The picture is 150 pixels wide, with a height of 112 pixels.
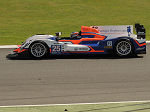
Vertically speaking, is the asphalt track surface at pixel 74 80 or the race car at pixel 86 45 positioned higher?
the race car at pixel 86 45

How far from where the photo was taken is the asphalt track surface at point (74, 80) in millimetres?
8102

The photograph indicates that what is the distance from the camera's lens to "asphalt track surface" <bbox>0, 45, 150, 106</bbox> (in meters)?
8.10

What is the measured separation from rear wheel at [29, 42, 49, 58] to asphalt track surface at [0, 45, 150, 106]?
1.25 feet

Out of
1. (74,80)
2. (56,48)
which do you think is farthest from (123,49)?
(74,80)

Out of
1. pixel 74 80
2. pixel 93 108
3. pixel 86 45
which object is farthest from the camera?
pixel 86 45

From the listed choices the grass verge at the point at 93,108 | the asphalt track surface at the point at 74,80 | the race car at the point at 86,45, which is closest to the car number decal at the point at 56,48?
the race car at the point at 86,45

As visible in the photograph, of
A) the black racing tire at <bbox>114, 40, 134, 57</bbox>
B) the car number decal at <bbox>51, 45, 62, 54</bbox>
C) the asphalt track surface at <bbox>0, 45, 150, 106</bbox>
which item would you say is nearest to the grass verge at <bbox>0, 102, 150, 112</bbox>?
the asphalt track surface at <bbox>0, 45, 150, 106</bbox>

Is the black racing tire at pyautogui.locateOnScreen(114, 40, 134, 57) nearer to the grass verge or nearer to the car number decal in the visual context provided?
the car number decal

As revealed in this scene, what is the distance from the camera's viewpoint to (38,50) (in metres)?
13.5

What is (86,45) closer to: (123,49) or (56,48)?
(56,48)

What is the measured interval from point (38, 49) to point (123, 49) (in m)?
3.08

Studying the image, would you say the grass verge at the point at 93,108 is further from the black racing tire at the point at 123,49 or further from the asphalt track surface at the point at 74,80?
the black racing tire at the point at 123,49

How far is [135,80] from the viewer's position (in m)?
9.66

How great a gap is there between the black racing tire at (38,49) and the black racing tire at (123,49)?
8.23 feet
